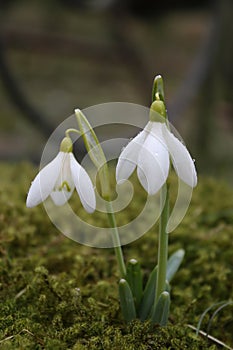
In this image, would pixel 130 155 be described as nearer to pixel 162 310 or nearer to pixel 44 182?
pixel 44 182

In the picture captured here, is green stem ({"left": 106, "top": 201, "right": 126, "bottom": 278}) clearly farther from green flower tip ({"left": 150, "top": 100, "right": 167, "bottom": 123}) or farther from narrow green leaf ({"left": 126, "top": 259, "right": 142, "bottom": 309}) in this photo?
green flower tip ({"left": 150, "top": 100, "right": 167, "bottom": 123})

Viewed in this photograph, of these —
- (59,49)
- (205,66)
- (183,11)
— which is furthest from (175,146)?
(183,11)

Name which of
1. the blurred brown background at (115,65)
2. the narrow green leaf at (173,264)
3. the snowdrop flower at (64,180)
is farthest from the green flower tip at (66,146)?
the blurred brown background at (115,65)

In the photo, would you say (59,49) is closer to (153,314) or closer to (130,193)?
(130,193)

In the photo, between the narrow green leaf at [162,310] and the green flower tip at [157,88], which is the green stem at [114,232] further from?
the green flower tip at [157,88]

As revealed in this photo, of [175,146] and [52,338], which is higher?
[175,146]

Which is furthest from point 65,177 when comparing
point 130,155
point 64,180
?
point 130,155

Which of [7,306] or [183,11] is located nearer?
[7,306]
